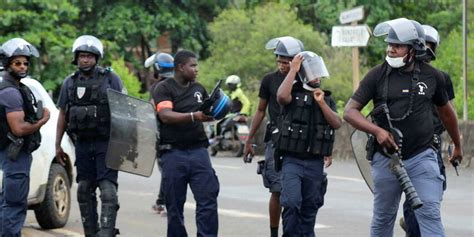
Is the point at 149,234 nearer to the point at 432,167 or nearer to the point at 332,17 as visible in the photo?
the point at 432,167

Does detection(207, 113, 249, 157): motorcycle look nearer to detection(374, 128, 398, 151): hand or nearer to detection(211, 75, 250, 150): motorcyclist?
detection(211, 75, 250, 150): motorcyclist

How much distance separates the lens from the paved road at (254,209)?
12.6 metres

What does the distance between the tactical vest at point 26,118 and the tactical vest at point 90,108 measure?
44 centimetres

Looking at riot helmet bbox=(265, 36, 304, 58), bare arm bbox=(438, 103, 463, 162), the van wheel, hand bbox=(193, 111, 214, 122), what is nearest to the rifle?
bare arm bbox=(438, 103, 463, 162)

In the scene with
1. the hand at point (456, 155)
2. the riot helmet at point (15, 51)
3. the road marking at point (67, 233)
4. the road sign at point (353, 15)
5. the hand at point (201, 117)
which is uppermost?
the road sign at point (353, 15)

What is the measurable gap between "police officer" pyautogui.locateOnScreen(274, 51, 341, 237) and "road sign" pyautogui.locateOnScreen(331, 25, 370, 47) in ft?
40.5

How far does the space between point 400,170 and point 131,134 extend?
3148 millimetres

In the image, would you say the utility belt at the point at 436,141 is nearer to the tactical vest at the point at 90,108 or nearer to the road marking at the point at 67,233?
the tactical vest at the point at 90,108

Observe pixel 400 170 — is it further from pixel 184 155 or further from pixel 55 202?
pixel 55 202

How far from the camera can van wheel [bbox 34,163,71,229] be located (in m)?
12.5

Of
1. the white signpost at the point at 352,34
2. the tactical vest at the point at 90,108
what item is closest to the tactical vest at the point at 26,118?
the tactical vest at the point at 90,108

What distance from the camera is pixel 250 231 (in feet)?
41.5

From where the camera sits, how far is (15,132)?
9812mm

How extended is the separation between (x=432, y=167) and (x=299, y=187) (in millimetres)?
1532
